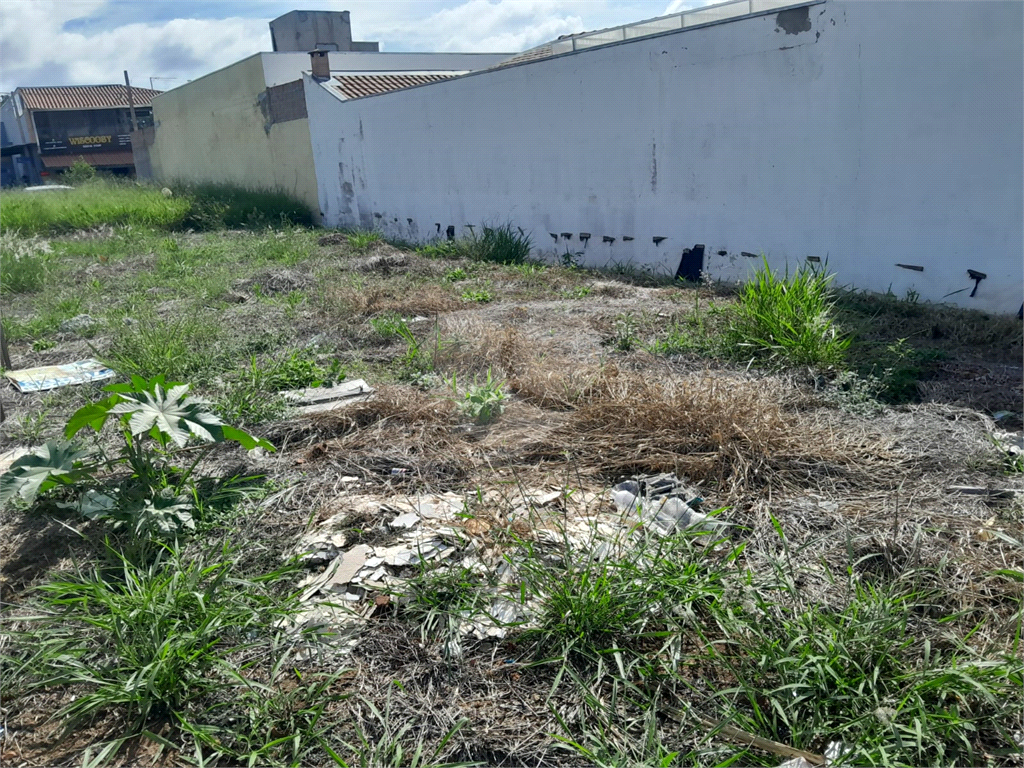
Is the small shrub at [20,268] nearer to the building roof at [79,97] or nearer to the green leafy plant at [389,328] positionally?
the green leafy plant at [389,328]

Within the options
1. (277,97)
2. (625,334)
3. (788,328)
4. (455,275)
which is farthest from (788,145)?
(277,97)

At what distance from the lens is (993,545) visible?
254cm

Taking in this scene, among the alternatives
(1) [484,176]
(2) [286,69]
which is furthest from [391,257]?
(2) [286,69]

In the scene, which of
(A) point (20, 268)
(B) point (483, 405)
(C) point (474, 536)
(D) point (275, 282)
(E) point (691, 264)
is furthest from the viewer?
(A) point (20, 268)

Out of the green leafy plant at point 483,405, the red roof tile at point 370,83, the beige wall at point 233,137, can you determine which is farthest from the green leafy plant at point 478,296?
the beige wall at point 233,137

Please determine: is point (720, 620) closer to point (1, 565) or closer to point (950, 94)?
point (1, 565)

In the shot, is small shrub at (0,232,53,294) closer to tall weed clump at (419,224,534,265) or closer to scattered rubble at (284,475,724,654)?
tall weed clump at (419,224,534,265)

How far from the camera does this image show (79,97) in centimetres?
4400

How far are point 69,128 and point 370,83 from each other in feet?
119

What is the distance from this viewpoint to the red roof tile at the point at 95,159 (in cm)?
4250

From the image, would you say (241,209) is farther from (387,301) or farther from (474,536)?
(474,536)

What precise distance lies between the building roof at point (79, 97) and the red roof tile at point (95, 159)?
2660mm

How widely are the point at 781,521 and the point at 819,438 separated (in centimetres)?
74

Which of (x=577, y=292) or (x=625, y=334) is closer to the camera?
(x=625, y=334)
